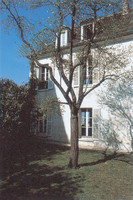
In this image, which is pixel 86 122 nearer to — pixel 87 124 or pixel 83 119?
pixel 87 124

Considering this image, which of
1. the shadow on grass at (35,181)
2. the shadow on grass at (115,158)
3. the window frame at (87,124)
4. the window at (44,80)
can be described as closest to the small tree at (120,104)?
the shadow on grass at (115,158)

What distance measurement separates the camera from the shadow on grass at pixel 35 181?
4418 millimetres

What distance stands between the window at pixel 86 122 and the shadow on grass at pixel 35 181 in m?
Answer: 3.68

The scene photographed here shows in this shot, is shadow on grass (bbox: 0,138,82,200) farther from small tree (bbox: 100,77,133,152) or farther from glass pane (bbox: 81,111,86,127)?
small tree (bbox: 100,77,133,152)

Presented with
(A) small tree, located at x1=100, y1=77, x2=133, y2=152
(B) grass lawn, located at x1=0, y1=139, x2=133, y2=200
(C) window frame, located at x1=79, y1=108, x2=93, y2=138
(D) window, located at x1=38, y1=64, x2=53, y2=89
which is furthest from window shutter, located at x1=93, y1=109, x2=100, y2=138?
(D) window, located at x1=38, y1=64, x2=53, y2=89

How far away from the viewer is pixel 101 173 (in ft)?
19.6

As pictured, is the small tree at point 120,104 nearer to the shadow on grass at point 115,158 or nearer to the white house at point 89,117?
the white house at point 89,117

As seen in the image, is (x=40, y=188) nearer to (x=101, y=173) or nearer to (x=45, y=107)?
(x=101, y=173)

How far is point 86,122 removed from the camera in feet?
34.8

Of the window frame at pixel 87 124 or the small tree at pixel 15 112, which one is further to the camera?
the window frame at pixel 87 124

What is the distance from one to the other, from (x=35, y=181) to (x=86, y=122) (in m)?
5.88

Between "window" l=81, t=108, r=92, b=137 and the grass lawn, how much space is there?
2.67 metres

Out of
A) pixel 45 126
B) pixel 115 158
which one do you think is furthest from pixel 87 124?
pixel 45 126

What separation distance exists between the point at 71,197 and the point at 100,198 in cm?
73
